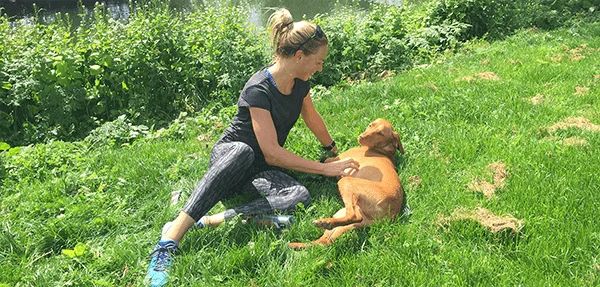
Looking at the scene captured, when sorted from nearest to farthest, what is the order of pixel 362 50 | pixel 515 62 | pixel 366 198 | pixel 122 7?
pixel 366 198 → pixel 515 62 → pixel 362 50 → pixel 122 7

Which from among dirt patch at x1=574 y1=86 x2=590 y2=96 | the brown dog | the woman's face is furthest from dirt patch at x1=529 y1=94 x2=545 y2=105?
the woman's face

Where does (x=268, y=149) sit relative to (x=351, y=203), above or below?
above

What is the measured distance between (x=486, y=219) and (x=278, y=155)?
1325mm

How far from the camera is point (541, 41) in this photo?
6.83 m

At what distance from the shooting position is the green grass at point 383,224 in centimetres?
247

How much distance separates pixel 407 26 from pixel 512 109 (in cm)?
397

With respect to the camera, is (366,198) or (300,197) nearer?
(366,198)

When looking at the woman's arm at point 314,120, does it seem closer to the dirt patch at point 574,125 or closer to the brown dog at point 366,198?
the brown dog at point 366,198

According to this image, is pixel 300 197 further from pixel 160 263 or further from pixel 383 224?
pixel 160 263

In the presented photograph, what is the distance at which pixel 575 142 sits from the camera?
11.7ft

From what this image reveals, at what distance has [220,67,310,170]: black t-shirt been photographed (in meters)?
3.16

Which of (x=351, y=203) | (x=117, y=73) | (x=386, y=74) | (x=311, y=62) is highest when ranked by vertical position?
(x=311, y=62)

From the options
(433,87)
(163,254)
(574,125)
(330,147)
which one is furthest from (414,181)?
(433,87)

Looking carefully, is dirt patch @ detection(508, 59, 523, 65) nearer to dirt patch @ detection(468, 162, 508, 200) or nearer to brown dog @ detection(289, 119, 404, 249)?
dirt patch @ detection(468, 162, 508, 200)
